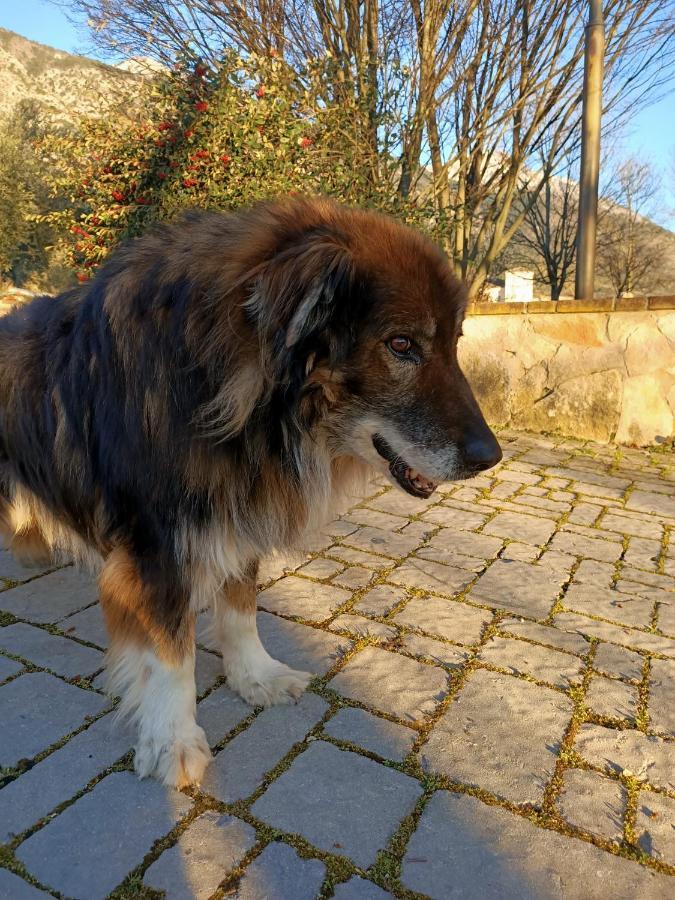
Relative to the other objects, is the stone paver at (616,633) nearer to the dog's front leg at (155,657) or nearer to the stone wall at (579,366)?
the dog's front leg at (155,657)

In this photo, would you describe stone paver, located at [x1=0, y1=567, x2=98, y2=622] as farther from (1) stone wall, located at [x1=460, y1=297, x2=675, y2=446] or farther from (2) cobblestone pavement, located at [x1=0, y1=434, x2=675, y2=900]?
(1) stone wall, located at [x1=460, y1=297, x2=675, y2=446]

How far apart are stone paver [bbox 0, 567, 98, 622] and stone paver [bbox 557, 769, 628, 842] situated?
241cm

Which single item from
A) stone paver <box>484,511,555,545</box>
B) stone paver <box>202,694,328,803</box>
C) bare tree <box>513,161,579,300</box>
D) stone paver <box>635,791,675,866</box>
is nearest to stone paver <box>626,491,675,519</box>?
stone paver <box>484,511,555,545</box>

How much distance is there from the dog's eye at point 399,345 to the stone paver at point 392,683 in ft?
4.57

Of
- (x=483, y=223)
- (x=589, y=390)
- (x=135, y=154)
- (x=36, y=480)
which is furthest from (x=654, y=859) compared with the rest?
(x=483, y=223)

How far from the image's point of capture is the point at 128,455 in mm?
2145

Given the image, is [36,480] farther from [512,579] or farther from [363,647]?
[512,579]

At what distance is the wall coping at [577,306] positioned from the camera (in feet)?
20.9

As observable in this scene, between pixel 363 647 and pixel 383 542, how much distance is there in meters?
1.27

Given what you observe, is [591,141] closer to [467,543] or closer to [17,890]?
[467,543]

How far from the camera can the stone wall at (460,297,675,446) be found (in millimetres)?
6445

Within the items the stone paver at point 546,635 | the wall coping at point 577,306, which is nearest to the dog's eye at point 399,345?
the stone paver at point 546,635

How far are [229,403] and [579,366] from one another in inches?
223

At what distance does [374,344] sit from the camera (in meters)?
2.08
